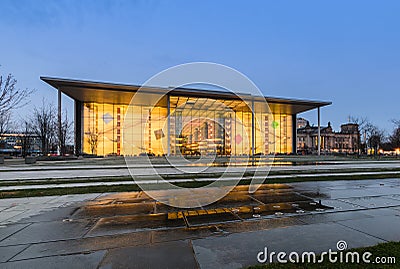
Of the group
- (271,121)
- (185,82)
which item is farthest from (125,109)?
(185,82)

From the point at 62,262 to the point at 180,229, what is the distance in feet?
7.99

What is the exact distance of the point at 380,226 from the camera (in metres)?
5.75

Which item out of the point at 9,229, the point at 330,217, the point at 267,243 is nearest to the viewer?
the point at 267,243

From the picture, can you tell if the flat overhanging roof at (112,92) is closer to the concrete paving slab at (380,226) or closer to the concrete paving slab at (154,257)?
the concrete paving slab at (380,226)

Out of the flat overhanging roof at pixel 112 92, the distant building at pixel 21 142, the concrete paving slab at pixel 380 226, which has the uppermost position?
the flat overhanging roof at pixel 112 92

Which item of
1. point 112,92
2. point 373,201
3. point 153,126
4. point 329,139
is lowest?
point 373,201

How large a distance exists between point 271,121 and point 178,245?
240ft

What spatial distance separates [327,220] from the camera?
632 centimetres

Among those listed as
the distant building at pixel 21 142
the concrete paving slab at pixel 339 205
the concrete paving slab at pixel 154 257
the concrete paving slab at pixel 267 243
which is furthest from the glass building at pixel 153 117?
the concrete paving slab at pixel 154 257

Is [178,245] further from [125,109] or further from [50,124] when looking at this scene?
[125,109]

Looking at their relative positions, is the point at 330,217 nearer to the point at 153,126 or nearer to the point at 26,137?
the point at 153,126

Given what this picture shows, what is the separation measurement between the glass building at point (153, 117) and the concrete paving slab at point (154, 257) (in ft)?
133

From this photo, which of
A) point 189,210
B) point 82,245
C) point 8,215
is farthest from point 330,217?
point 8,215

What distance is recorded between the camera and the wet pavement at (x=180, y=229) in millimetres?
4285
